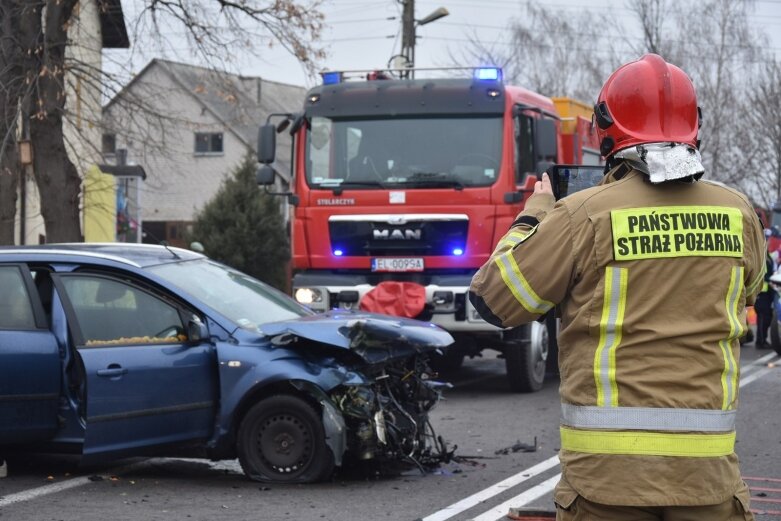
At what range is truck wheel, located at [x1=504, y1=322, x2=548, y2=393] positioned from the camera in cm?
1293

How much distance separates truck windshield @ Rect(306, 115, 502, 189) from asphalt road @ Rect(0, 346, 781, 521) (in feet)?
10.9

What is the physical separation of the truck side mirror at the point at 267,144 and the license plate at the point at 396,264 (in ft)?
5.62

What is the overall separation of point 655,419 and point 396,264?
9.80 metres

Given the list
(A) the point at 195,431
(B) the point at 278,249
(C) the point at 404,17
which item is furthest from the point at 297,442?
(B) the point at 278,249

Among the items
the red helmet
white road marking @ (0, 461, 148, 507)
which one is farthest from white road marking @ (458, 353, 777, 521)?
the red helmet

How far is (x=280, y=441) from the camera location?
7840mm

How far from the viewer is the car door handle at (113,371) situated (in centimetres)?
756

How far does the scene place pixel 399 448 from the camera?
8.02m

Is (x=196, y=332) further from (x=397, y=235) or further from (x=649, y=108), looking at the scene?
(x=397, y=235)

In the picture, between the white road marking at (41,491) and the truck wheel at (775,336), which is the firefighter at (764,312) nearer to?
the truck wheel at (775,336)

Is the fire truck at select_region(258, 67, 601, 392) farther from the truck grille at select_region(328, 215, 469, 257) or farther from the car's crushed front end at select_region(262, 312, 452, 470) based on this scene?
the car's crushed front end at select_region(262, 312, 452, 470)

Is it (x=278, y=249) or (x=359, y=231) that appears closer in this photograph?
(x=359, y=231)

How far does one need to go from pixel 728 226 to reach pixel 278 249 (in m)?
36.9

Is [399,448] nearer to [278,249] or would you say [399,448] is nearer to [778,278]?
[778,278]
